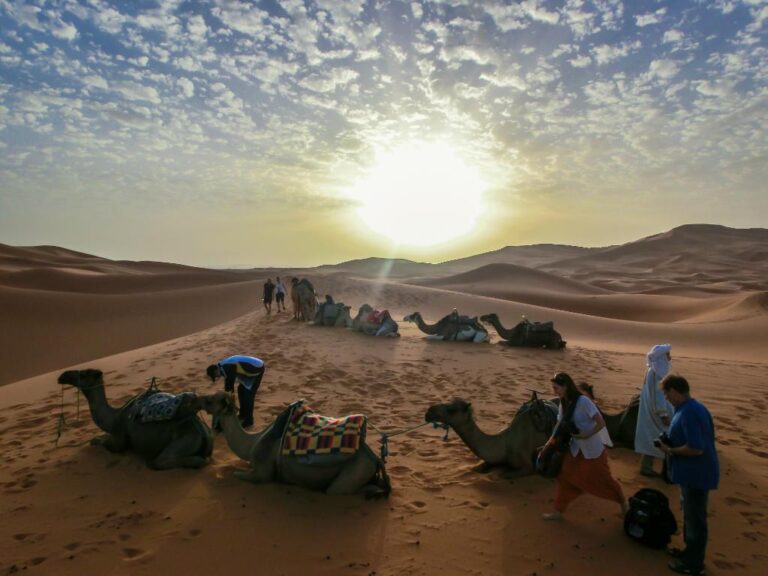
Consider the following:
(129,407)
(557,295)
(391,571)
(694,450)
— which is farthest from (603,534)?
(557,295)

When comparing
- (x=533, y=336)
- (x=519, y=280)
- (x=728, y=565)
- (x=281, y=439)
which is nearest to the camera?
(x=728, y=565)

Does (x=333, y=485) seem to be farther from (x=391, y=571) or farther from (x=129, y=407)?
(x=129, y=407)

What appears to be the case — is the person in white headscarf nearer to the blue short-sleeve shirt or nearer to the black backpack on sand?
the black backpack on sand

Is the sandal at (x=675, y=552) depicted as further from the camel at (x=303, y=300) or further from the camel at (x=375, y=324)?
the camel at (x=303, y=300)

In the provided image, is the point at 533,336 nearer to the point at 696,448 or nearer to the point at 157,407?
the point at 696,448

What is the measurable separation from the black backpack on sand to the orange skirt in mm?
215

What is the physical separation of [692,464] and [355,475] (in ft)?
11.0

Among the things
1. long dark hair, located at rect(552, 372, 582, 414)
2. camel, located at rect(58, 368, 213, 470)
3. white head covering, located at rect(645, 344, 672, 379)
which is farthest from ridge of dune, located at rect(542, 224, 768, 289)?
camel, located at rect(58, 368, 213, 470)

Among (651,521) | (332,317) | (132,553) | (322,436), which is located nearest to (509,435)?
(651,521)

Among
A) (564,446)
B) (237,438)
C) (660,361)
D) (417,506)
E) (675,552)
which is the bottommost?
(417,506)

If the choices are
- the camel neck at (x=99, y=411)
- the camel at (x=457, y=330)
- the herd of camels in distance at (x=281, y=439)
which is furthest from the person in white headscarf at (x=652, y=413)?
the camel at (x=457, y=330)

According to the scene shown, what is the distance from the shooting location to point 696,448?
164 inches

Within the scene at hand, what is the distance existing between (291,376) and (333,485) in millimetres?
6203

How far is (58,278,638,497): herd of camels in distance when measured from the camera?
554cm
